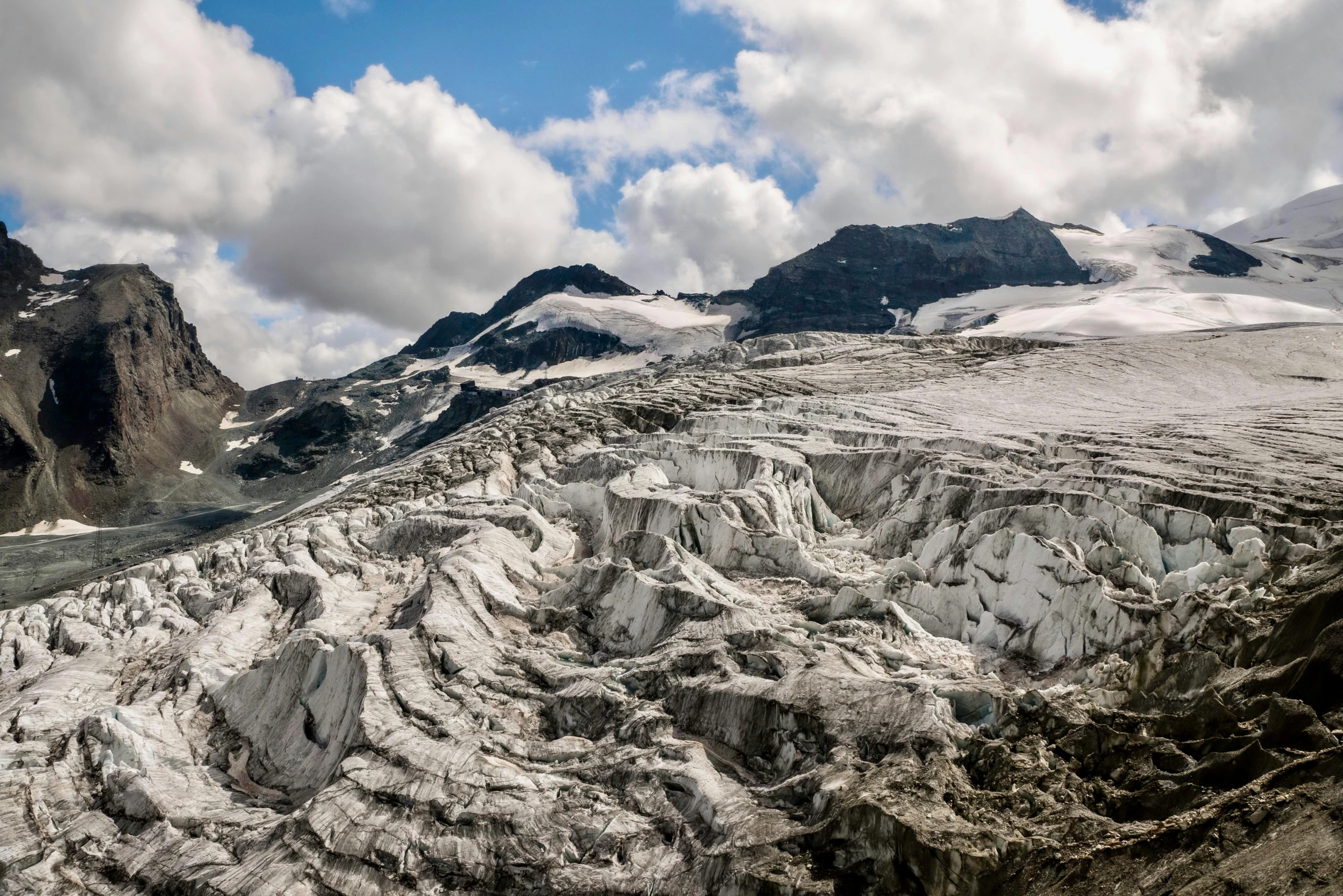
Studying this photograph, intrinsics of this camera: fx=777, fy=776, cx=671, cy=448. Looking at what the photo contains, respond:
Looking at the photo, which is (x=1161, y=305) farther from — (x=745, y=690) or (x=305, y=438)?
(x=305, y=438)

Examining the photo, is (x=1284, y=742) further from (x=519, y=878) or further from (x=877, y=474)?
(x=877, y=474)

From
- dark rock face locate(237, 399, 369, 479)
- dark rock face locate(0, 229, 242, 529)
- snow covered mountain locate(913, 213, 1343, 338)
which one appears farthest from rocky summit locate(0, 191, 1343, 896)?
dark rock face locate(237, 399, 369, 479)

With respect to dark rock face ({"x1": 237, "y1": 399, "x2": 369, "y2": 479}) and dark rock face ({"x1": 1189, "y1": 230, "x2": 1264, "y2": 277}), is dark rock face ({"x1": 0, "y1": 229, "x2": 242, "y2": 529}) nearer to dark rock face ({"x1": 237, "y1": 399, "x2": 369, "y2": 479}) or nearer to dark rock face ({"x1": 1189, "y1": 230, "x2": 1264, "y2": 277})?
dark rock face ({"x1": 237, "y1": 399, "x2": 369, "y2": 479})

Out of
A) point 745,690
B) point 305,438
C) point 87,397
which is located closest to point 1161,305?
point 745,690

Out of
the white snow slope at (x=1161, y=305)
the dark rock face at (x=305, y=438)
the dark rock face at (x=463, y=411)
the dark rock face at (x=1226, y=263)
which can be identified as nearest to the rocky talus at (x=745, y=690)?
the white snow slope at (x=1161, y=305)

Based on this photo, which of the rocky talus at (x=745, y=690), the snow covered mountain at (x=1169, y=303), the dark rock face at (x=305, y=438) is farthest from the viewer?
the dark rock face at (x=305, y=438)

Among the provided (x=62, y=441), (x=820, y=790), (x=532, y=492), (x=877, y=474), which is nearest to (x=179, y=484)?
(x=62, y=441)

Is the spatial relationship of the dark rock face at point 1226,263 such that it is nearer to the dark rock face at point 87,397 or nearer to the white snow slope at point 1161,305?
the white snow slope at point 1161,305
